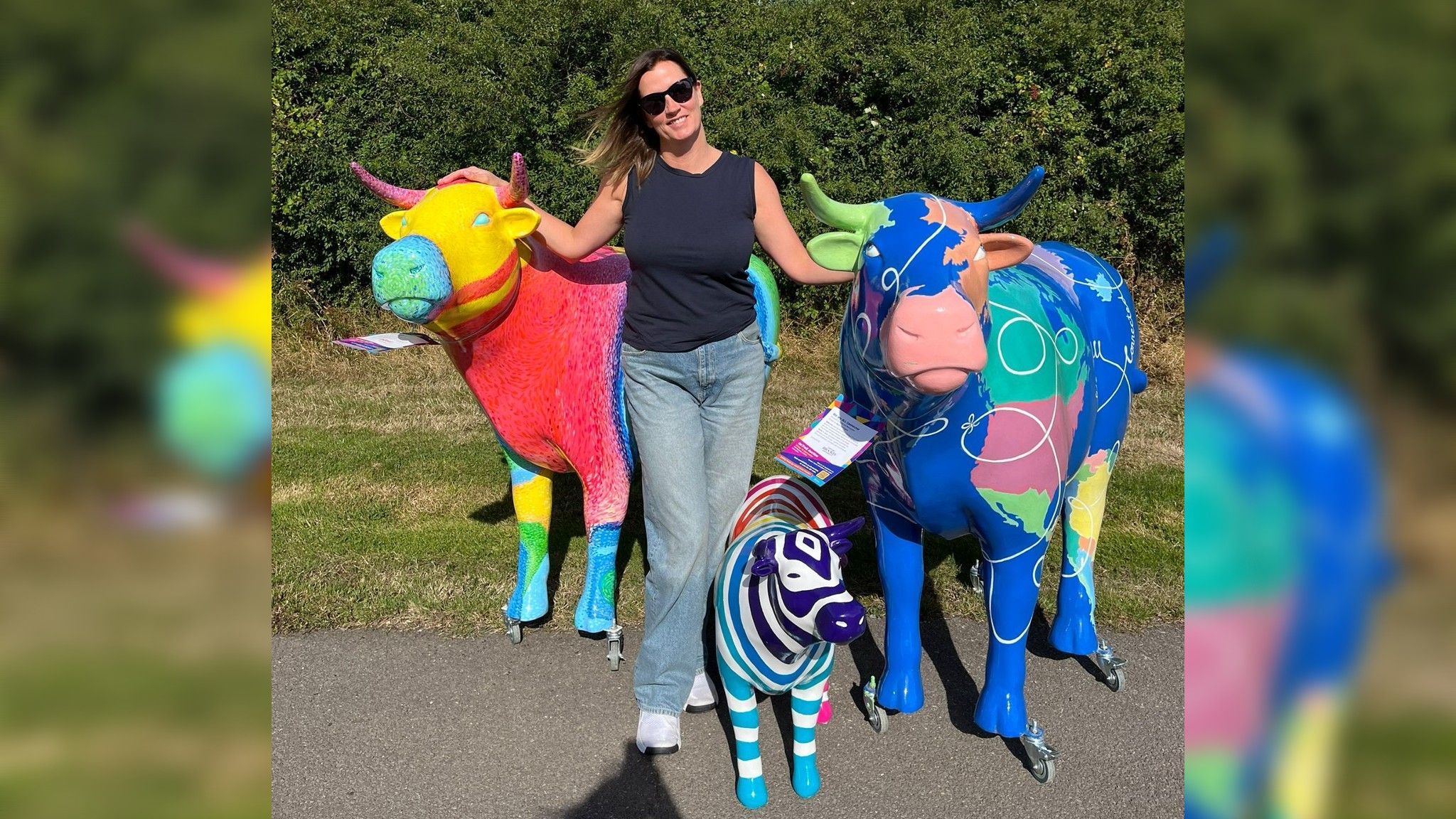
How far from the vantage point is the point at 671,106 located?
9.84 ft

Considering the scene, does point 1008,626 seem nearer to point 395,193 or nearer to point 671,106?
point 671,106

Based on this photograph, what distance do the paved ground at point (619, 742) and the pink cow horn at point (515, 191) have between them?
1.85 metres

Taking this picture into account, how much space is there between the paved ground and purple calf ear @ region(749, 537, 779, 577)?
85 centimetres

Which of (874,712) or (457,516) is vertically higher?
(874,712)

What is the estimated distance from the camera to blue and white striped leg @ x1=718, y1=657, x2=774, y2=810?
2.98 meters

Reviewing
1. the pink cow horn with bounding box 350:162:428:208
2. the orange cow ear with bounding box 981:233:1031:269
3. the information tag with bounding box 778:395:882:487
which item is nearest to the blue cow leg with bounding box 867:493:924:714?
the information tag with bounding box 778:395:882:487

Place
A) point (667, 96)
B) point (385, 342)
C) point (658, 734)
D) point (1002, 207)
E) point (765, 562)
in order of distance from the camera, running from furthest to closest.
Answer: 1. point (385, 342)
2. point (658, 734)
3. point (667, 96)
4. point (765, 562)
5. point (1002, 207)

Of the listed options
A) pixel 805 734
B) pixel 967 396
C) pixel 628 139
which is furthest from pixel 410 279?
pixel 805 734

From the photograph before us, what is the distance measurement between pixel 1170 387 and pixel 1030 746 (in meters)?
5.70

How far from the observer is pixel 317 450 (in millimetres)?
6598

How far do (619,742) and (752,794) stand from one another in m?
0.59

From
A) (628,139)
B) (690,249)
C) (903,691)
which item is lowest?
(903,691)
